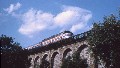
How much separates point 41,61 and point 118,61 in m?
22.0

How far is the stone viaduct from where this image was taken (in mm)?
38656

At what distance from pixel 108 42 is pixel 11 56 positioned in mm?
18798

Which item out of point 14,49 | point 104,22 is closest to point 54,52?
point 14,49

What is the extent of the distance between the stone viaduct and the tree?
5.68 metres

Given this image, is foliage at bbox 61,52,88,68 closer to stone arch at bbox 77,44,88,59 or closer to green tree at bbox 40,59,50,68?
stone arch at bbox 77,44,88,59

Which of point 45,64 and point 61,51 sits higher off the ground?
point 61,51

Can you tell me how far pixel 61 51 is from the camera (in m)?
43.7

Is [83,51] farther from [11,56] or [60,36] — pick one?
[60,36]

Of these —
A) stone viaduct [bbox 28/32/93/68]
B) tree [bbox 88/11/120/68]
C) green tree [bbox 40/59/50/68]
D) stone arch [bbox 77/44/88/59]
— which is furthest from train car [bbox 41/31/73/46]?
tree [bbox 88/11/120/68]

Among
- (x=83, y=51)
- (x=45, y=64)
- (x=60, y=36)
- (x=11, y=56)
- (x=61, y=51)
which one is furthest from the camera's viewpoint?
(x=60, y=36)

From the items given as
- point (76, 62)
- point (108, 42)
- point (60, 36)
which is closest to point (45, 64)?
point (76, 62)

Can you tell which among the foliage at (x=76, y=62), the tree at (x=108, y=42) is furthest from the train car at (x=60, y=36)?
the tree at (x=108, y=42)

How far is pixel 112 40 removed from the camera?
95.4 ft

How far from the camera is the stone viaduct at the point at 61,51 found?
3866 cm
